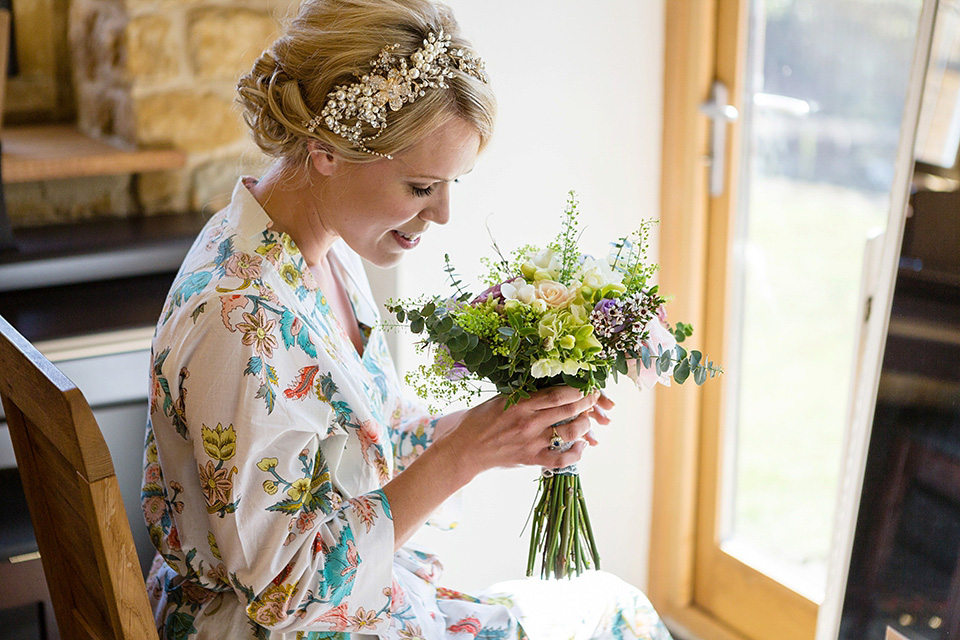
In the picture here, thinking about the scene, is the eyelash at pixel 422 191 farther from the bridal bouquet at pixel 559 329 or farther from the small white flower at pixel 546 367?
the small white flower at pixel 546 367

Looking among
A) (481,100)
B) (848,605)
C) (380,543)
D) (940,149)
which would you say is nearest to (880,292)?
(940,149)

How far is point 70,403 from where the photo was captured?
101cm

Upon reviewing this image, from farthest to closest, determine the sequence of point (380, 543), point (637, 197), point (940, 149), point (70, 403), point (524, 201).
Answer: point (637, 197) < point (524, 201) < point (940, 149) < point (380, 543) < point (70, 403)

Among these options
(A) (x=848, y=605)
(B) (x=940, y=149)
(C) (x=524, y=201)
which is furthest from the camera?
(C) (x=524, y=201)

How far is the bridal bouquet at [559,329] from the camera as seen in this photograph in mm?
1271

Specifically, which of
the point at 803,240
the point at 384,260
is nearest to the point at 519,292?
the point at 384,260

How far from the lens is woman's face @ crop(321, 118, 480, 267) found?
1356mm

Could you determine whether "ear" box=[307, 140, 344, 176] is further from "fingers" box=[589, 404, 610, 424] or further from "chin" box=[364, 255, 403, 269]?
"fingers" box=[589, 404, 610, 424]

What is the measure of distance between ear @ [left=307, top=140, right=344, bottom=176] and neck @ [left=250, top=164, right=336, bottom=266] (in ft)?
0.12

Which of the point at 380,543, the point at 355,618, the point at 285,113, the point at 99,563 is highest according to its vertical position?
the point at 285,113

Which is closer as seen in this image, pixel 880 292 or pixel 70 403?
pixel 70 403

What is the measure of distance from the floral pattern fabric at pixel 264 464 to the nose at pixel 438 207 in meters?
0.20

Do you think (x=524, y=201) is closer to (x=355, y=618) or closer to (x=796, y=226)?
(x=796, y=226)

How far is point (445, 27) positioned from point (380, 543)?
73 centimetres
